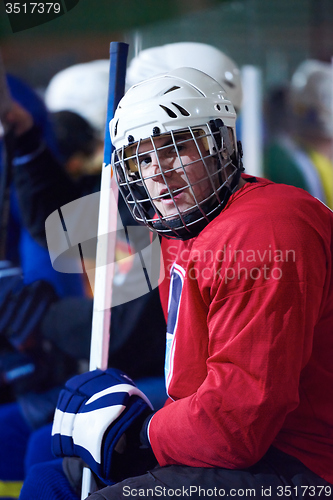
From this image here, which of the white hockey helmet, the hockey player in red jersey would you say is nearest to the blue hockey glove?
the hockey player in red jersey

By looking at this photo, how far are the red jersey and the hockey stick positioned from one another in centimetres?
28

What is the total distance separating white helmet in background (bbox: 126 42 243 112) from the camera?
1453 millimetres

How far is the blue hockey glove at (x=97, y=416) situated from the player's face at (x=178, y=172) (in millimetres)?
339

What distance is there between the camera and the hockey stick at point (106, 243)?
1.03m

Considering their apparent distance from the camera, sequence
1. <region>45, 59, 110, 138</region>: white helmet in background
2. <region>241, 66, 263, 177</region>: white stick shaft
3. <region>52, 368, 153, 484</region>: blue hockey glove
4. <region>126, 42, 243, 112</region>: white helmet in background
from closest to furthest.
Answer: <region>52, 368, 153, 484</region>: blue hockey glove < <region>126, 42, 243, 112</region>: white helmet in background < <region>45, 59, 110, 138</region>: white helmet in background < <region>241, 66, 263, 177</region>: white stick shaft

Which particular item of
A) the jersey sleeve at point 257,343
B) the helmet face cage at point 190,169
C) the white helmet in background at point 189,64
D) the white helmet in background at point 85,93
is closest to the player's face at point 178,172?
the helmet face cage at point 190,169

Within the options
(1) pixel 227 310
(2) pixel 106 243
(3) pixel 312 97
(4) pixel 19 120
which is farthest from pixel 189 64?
(3) pixel 312 97

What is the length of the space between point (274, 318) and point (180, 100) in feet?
1.33

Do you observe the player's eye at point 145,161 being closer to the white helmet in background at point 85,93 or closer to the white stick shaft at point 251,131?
the white helmet in background at point 85,93

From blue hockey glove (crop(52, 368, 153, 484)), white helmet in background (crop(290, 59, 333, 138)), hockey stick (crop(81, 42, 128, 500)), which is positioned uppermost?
hockey stick (crop(81, 42, 128, 500))

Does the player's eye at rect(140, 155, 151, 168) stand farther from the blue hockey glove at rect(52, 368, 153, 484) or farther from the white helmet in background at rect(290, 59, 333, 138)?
the white helmet in background at rect(290, 59, 333, 138)

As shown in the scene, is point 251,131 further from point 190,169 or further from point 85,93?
point 190,169

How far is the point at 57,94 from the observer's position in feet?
7.45

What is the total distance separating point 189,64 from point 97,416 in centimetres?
108
